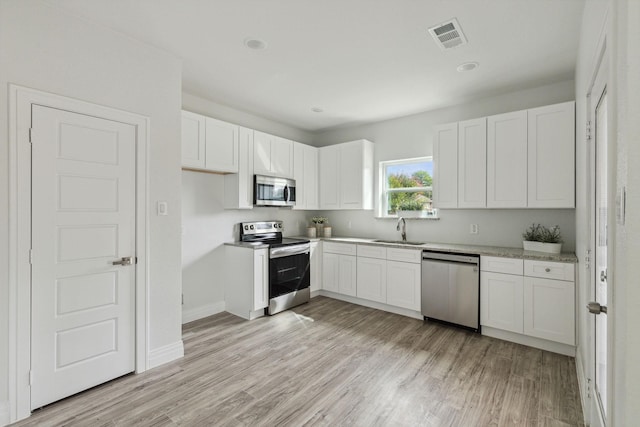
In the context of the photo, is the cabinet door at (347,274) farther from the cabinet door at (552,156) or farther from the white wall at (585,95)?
the white wall at (585,95)

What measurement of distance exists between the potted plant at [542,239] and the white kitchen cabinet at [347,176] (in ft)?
7.04

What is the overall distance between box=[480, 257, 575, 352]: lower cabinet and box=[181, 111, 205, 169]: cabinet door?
11.2 ft

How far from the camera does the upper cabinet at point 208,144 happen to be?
3434 mm

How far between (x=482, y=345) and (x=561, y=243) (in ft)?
4.52

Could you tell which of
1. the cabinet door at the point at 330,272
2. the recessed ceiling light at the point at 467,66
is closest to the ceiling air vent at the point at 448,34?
the recessed ceiling light at the point at 467,66

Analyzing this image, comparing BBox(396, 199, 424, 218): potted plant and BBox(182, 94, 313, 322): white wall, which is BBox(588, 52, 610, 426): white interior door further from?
BBox(182, 94, 313, 322): white wall

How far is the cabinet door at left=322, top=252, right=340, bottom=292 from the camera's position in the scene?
4648 millimetres

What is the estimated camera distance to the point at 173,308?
111 inches

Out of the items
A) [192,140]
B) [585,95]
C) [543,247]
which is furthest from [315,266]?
[585,95]

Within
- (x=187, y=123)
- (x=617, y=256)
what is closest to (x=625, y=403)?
(x=617, y=256)

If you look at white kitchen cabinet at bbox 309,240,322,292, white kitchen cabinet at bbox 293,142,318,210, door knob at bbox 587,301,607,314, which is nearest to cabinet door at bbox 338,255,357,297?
white kitchen cabinet at bbox 309,240,322,292

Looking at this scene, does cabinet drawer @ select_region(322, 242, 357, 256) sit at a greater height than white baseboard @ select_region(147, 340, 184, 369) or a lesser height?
greater

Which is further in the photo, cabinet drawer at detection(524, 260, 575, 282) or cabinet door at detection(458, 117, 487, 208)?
cabinet door at detection(458, 117, 487, 208)

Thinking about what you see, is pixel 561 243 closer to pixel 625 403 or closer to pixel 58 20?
pixel 625 403
